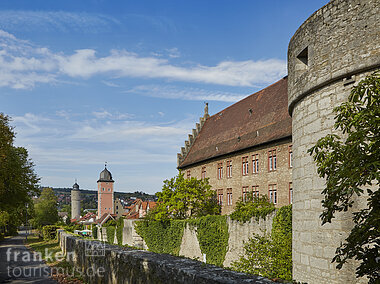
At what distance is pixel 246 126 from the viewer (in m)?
30.6

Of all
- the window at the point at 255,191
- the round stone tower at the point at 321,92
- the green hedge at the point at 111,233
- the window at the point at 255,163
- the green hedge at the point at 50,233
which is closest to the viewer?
the round stone tower at the point at 321,92

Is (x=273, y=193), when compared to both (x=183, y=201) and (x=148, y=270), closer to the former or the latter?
(x=183, y=201)

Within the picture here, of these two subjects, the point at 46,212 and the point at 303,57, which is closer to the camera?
the point at 303,57

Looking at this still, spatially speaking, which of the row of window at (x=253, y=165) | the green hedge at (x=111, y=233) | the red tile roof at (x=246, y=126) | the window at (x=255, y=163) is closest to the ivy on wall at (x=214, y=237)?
the row of window at (x=253, y=165)

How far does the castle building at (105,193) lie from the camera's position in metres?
113

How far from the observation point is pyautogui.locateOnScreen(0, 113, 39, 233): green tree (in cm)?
2389

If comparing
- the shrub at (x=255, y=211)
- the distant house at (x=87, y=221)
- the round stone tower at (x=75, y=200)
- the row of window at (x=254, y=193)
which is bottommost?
the distant house at (x=87, y=221)

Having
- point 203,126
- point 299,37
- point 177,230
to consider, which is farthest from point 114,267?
point 203,126

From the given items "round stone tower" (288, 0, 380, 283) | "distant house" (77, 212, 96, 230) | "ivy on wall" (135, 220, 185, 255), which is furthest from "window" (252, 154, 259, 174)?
"distant house" (77, 212, 96, 230)

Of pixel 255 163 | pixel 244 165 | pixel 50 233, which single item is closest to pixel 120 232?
pixel 50 233

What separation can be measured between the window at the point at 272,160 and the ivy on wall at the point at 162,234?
692 cm

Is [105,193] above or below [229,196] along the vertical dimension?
below

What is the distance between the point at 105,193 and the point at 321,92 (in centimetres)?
11323

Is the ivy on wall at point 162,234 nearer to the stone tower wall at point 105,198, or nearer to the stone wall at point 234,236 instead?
the stone wall at point 234,236
